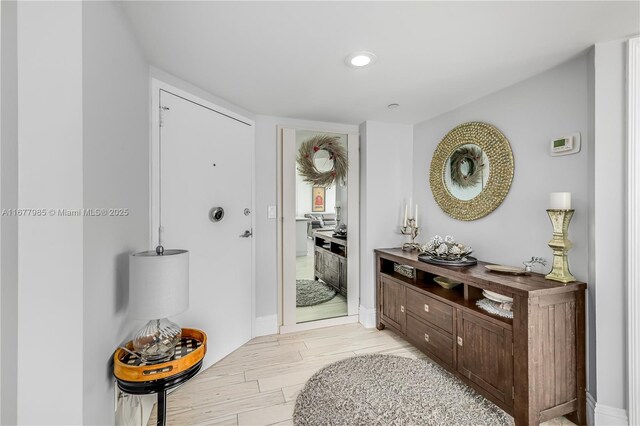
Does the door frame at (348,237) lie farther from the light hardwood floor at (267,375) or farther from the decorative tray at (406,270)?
the decorative tray at (406,270)

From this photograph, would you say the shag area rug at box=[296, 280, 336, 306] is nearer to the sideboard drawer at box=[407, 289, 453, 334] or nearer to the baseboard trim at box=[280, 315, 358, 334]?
the baseboard trim at box=[280, 315, 358, 334]

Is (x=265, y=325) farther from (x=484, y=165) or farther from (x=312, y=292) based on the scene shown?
(x=484, y=165)

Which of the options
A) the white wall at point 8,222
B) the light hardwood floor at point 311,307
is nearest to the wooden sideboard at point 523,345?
the light hardwood floor at point 311,307

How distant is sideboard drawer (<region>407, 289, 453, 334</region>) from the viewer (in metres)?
2.02

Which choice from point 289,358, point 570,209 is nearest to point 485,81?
point 570,209

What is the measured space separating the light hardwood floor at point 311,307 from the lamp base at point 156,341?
1703mm

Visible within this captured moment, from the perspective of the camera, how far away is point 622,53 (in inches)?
58.4

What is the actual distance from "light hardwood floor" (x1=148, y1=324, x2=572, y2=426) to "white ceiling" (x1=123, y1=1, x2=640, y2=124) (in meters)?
2.18

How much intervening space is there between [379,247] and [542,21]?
2.14 metres

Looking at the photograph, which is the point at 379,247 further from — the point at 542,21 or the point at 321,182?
the point at 542,21

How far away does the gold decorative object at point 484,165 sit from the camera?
7.01 feet

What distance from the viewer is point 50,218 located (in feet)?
3.05

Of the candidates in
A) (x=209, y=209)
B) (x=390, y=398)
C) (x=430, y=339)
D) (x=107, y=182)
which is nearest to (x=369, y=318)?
(x=430, y=339)

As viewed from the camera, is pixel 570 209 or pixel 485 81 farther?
pixel 485 81
